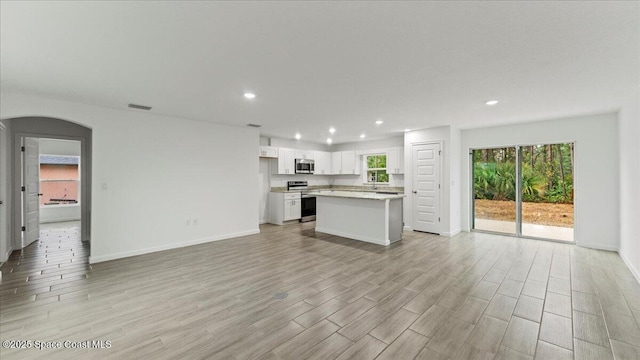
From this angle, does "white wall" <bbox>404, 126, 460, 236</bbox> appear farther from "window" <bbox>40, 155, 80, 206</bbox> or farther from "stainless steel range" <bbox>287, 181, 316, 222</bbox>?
"window" <bbox>40, 155, 80, 206</bbox>

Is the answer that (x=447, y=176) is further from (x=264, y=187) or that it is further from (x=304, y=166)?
(x=264, y=187)

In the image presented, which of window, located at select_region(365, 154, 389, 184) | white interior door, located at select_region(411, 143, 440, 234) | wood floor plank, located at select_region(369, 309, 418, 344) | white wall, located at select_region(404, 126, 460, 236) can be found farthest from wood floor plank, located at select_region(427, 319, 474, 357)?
window, located at select_region(365, 154, 389, 184)

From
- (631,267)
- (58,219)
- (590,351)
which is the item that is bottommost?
(590,351)

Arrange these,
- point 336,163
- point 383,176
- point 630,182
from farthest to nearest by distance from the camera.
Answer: point 336,163 → point 383,176 → point 630,182

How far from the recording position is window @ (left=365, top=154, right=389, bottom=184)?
26.9 feet

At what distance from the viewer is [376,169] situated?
27.5 ft

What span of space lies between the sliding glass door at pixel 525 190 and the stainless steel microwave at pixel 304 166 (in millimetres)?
4494

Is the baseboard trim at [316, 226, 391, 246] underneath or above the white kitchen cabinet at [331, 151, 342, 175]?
underneath

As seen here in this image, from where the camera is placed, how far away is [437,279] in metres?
3.44

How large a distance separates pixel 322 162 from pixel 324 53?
6.40m

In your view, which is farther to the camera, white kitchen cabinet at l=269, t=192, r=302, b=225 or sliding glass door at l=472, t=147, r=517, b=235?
white kitchen cabinet at l=269, t=192, r=302, b=225

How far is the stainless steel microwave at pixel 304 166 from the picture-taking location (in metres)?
8.00

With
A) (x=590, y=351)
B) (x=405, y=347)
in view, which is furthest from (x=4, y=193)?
(x=590, y=351)

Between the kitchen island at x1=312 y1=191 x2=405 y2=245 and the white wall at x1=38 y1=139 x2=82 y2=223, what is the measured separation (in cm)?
785
